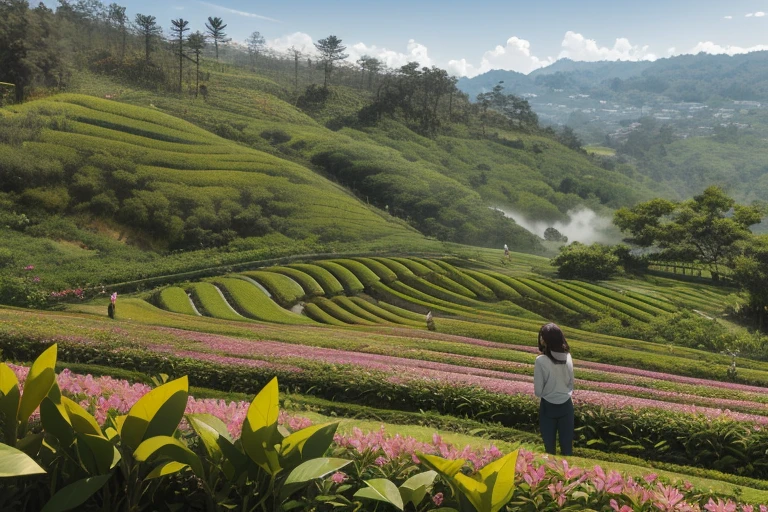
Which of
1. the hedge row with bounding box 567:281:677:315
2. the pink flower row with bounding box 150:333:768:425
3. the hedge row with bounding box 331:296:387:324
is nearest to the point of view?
the pink flower row with bounding box 150:333:768:425

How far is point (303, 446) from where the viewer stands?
319 cm

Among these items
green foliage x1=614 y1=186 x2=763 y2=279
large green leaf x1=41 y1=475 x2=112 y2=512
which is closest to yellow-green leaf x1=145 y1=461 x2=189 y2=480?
large green leaf x1=41 y1=475 x2=112 y2=512

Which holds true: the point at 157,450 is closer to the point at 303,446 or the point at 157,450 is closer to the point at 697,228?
the point at 303,446

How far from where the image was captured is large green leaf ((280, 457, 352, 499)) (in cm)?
298

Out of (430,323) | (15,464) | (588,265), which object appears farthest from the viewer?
(588,265)

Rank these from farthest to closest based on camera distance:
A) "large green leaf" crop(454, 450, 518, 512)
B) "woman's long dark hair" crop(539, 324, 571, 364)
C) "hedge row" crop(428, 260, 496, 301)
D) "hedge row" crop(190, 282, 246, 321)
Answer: "hedge row" crop(428, 260, 496, 301), "hedge row" crop(190, 282, 246, 321), "woman's long dark hair" crop(539, 324, 571, 364), "large green leaf" crop(454, 450, 518, 512)

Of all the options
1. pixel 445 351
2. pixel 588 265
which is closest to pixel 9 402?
pixel 445 351

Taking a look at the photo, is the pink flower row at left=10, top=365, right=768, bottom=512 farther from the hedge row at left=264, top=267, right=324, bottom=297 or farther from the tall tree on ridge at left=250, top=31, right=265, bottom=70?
the tall tree on ridge at left=250, top=31, right=265, bottom=70

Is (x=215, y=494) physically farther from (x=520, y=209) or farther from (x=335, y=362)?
(x=520, y=209)

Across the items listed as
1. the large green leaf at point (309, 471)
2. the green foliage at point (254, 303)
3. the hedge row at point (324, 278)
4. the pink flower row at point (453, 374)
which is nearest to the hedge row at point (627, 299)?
the hedge row at point (324, 278)

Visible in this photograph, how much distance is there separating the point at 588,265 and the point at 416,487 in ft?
85.0

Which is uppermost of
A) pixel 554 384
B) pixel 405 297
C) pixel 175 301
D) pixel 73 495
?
pixel 73 495

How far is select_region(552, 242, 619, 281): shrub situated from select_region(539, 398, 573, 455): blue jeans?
21333 mm

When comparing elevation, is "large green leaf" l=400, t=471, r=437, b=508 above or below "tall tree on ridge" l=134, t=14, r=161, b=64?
below
